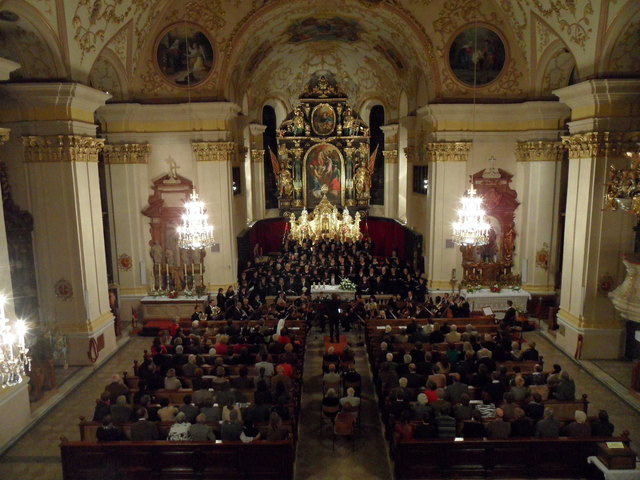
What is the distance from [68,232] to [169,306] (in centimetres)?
491

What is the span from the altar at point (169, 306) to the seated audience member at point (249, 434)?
29.6 feet

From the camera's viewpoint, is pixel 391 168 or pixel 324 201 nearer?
pixel 324 201

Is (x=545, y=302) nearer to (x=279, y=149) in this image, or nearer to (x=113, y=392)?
(x=113, y=392)

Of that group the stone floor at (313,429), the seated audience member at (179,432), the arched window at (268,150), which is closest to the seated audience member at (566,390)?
the stone floor at (313,429)

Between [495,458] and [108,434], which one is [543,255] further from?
[108,434]

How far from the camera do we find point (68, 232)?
12758 millimetres

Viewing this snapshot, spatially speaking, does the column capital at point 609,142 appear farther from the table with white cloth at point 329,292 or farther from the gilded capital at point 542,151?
the table with white cloth at point 329,292

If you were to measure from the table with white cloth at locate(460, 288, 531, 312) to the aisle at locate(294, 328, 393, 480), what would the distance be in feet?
→ 20.2

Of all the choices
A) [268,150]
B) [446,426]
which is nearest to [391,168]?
[268,150]

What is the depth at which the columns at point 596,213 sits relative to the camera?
1233 cm

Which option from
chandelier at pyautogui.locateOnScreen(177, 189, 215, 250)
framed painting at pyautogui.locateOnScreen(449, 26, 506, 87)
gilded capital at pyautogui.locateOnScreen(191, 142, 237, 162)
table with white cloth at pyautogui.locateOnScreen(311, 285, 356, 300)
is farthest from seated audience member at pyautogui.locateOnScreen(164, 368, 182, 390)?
framed painting at pyautogui.locateOnScreen(449, 26, 506, 87)

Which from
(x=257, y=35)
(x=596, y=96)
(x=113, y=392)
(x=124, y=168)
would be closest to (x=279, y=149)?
(x=257, y=35)

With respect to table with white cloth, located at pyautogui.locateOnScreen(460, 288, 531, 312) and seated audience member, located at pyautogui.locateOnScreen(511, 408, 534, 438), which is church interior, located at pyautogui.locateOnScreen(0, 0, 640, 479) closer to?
table with white cloth, located at pyautogui.locateOnScreen(460, 288, 531, 312)

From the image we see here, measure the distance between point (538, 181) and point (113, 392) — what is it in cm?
1438
